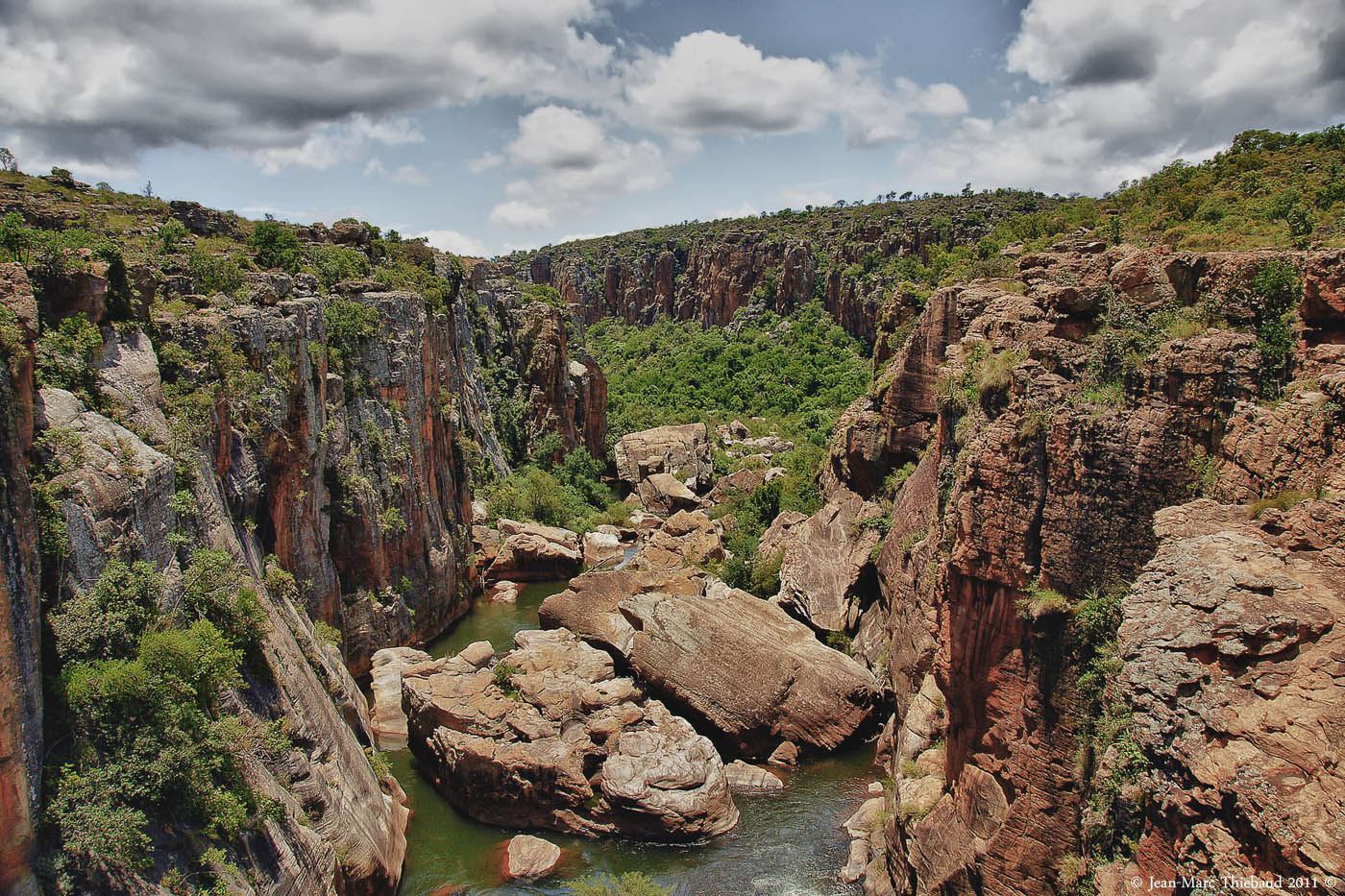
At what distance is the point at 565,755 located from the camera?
67.5 feet

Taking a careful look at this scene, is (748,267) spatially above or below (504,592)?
A: above

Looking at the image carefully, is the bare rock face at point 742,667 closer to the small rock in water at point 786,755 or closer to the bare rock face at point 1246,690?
the small rock in water at point 786,755

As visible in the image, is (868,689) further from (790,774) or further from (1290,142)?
(1290,142)

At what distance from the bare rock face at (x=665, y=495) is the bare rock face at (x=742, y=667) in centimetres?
2184

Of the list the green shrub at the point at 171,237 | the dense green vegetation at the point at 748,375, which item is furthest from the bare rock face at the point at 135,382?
the dense green vegetation at the point at 748,375

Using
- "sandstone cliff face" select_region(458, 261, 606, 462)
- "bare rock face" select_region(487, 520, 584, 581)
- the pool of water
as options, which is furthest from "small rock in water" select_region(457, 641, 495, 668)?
"sandstone cliff face" select_region(458, 261, 606, 462)

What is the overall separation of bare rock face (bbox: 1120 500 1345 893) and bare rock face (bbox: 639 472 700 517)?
40885 millimetres

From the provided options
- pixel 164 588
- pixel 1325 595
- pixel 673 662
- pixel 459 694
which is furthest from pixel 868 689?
pixel 164 588

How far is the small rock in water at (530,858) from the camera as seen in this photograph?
1850 cm

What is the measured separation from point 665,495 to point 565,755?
3072 cm

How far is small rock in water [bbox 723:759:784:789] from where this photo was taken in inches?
854

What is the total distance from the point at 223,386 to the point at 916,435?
23.0 meters

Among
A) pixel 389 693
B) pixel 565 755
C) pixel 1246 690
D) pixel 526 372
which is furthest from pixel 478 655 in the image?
pixel 526 372

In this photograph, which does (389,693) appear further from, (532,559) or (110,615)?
(110,615)
